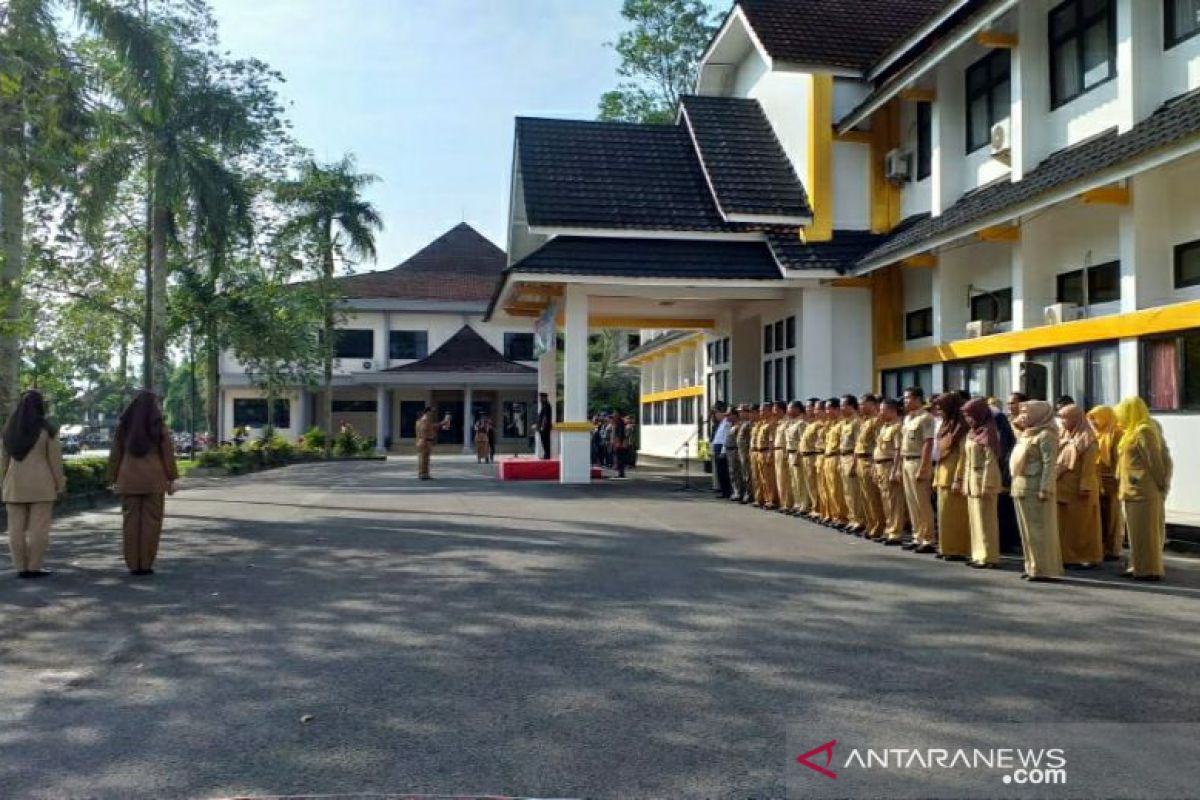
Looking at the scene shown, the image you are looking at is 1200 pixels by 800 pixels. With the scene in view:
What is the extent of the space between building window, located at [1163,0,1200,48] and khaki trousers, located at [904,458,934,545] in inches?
254

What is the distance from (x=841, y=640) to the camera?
6.64 m

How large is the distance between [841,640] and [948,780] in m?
2.39

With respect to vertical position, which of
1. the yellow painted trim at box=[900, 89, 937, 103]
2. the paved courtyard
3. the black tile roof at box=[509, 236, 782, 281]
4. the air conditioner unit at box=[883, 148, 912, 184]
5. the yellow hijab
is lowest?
the paved courtyard

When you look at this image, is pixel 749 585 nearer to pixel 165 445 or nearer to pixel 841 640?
pixel 841 640

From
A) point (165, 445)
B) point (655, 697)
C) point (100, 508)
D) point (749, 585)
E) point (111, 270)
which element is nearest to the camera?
point (655, 697)

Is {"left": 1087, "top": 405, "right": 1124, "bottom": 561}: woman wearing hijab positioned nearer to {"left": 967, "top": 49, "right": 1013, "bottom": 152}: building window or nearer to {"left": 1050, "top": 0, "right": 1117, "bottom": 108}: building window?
{"left": 1050, "top": 0, "right": 1117, "bottom": 108}: building window

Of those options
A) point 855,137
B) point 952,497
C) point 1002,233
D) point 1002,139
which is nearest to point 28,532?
point 952,497

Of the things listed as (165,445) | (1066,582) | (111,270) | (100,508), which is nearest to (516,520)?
(165,445)

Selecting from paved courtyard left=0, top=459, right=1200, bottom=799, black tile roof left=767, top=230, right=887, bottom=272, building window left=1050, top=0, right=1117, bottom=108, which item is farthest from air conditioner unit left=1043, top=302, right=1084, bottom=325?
black tile roof left=767, top=230, right=887, bottom=272

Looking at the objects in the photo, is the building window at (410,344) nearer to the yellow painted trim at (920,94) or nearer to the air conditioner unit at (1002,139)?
the yellow painted trim at (920,94)

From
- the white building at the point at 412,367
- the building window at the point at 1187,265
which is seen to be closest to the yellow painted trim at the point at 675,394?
the white building at the point at 412,367

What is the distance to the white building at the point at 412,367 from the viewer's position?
44812mm

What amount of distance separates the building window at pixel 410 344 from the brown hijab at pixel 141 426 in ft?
126

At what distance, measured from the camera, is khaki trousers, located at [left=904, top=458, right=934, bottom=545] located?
1098cm
